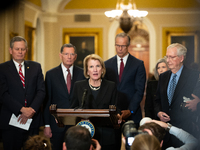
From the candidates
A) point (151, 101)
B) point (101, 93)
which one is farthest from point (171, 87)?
point (101, 93)

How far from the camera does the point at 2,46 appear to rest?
22.0 feet

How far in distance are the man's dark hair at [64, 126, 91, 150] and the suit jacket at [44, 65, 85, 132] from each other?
1.70 metres

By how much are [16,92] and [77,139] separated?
175cm

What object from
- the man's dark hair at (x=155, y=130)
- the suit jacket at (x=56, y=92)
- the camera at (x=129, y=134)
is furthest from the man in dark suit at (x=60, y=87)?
the camera at (x=129, y=134)

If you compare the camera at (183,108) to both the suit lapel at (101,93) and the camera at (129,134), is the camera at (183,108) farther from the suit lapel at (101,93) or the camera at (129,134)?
the camera at (129,134)

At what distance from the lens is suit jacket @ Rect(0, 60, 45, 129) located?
303 cm

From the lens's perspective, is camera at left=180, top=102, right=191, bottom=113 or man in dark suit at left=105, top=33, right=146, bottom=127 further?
man in dark suit at left=105, top=33, right=146, bottom=127

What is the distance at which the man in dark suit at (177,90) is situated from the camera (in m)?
2.77

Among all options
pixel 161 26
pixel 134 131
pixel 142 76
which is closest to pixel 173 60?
pixel 142 76

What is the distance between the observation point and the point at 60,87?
332 centimetres

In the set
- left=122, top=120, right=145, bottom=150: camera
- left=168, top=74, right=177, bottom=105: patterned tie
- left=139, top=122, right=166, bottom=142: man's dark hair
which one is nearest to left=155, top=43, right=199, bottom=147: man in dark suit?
left=168, top=74, right=177, bottom=105: patterned tie

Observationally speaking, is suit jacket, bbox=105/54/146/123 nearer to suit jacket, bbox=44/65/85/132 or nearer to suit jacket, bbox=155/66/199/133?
suit jacket, bbox=44/65/85/132

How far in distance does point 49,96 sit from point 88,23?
8587 millimetres

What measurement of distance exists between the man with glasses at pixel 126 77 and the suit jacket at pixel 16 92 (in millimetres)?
923
